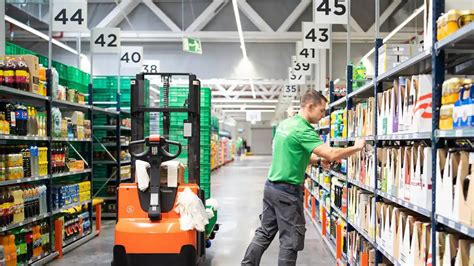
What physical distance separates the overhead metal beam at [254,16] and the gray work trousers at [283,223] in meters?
11.2

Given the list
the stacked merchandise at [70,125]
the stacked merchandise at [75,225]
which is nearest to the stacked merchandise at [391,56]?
the stacked merchandise at [70,125]

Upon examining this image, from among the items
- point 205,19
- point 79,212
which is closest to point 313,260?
point 79,212

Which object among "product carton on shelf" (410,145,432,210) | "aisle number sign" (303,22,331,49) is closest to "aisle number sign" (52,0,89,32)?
"aisle number sign" (303,22,331,49)

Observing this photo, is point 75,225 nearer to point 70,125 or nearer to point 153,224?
point 70,125

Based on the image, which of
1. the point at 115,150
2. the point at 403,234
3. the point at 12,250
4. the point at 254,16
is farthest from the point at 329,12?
the point at 254,16

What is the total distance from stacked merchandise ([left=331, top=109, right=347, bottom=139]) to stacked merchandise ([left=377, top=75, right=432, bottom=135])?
5.63 ft

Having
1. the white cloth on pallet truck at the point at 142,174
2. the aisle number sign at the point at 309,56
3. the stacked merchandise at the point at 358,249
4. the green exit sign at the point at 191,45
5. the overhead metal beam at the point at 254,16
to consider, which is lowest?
the stacked merchandise at the point at 358,249

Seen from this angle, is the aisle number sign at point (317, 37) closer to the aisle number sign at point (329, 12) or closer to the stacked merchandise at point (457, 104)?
the aisle number sign at point (329, 12)

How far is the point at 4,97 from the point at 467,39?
5.25 metres

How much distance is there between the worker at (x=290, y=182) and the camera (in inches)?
162

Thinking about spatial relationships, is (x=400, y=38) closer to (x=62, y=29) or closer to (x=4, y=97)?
(x=62, y=29)

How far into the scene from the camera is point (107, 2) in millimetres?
15312

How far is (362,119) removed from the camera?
15.6 feet

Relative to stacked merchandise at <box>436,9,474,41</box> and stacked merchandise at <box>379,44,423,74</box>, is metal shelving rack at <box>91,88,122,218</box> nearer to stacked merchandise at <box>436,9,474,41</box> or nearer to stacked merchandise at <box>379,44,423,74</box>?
stacked merchandise at <box>379,44,423,74</box>
